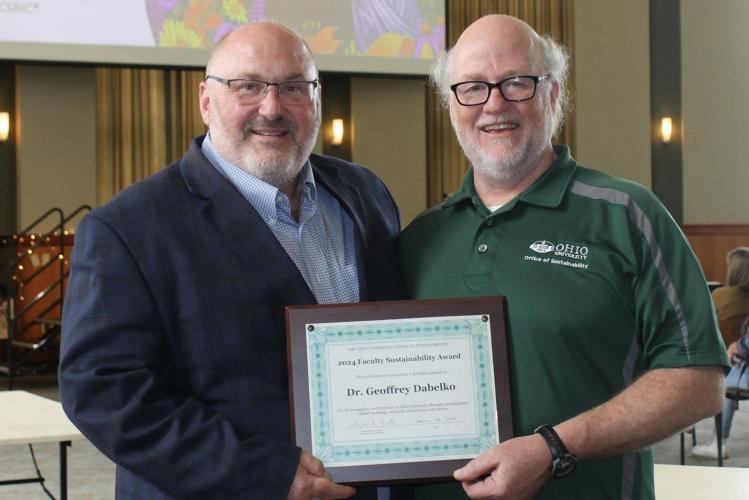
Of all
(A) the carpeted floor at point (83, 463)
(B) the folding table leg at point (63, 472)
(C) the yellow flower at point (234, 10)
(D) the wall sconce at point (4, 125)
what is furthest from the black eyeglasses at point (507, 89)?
(D) the wall sconce at point (4, 125)

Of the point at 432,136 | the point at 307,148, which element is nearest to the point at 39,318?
the point at 432,136

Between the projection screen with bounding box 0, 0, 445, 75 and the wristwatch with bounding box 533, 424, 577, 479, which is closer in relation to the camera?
the wristwatch with bounding box 533, 424, 577, 479

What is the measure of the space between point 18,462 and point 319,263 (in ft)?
16.4

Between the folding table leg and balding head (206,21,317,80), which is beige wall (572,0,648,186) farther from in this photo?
balding head (206,21,317,80)

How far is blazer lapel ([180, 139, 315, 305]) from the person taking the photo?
209 cm

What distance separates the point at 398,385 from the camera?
202 centimetres

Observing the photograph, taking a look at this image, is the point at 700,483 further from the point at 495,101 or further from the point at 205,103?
the point at 205,103

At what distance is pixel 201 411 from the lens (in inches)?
77.3

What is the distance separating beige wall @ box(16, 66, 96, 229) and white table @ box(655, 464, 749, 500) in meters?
9.21

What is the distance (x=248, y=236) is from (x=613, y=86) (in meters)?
11.5

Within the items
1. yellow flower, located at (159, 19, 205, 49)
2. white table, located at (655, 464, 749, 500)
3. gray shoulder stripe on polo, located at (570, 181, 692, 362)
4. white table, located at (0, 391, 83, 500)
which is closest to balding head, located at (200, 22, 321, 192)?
gray shoulder stripe on polo, located at (570, 181, 692, 362)

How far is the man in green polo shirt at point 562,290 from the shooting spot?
200 centimetres

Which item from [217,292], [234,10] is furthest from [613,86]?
[217,292]

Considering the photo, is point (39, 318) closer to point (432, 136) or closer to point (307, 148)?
point (432, 136)
